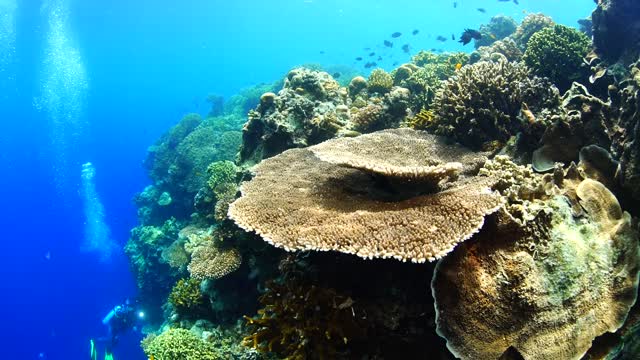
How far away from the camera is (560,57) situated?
6.61 m

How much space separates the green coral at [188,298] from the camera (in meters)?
6.74

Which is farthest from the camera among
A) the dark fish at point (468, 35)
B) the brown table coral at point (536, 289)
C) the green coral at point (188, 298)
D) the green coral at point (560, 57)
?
A: the dark fish at point (468, 35)

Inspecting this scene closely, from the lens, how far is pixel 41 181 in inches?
3255

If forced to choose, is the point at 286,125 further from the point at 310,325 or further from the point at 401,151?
the point at 310,325

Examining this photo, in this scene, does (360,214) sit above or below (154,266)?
below

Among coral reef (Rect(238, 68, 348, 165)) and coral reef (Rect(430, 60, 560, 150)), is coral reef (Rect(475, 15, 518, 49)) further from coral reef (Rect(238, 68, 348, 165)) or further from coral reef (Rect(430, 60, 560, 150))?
coral reef (Rect(430, 60, 560, 150))

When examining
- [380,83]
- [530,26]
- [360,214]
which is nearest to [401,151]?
[360,214]

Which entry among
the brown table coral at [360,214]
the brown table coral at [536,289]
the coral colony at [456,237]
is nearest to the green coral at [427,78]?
the coral colony at [456,237]

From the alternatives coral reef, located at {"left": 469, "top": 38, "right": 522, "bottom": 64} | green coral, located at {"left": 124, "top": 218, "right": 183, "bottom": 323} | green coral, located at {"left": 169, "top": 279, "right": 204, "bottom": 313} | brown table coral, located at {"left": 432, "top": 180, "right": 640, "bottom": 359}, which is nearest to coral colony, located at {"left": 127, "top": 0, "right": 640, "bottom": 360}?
brown table coral, located at {"left": 432, "top": 180, "right": 640, "bottom": 359}

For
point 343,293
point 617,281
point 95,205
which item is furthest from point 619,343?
point 95,205

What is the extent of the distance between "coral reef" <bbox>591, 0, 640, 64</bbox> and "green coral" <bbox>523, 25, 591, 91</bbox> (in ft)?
1.00

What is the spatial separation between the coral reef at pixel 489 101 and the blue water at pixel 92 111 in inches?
1050

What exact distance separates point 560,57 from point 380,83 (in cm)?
437

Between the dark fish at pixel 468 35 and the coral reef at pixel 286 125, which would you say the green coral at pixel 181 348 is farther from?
the dark fish at pixel 468 35
